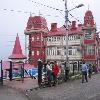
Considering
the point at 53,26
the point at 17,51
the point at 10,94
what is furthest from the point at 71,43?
the point at 10,94

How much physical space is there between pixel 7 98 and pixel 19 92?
2630 millimetres

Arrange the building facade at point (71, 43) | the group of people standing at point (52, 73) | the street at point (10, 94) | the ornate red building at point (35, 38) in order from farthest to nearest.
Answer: the ornate red building at point (35, 38) → the building facade at point (71, 43) → the group of people standing at point (52, 73) → the street at point (10, 94)

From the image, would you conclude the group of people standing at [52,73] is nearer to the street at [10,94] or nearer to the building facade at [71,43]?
the street at [10,94]

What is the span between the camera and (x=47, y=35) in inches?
3120

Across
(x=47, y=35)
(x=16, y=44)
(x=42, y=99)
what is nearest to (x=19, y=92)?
(x=42, y=99)

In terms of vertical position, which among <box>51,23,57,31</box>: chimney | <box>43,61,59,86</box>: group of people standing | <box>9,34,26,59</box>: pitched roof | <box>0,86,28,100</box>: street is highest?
<box>51,23,57,31</box>: chimney

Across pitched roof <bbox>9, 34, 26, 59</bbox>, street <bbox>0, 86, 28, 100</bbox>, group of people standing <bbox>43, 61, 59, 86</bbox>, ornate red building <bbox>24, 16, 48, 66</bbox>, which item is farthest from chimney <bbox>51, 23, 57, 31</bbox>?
street <bbox>0, 86, 28, 100</bbox>

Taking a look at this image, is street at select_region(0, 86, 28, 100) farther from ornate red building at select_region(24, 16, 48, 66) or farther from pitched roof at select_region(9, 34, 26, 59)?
ornate red building at select_region(24, 16, 48, 66)

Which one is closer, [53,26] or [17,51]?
[17,51]

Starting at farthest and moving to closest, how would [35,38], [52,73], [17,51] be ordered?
[35,38] → [17,51] → [52,73]

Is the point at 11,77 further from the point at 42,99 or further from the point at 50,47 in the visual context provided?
the point at 50,47

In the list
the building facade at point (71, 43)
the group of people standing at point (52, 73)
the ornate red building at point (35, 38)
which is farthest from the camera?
the ornate red building at point (35, 38)

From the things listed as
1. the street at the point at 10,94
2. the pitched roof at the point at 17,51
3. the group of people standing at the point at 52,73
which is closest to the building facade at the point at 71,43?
the pitched roof at the point at 17,51

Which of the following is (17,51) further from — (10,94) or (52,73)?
(10,94)
